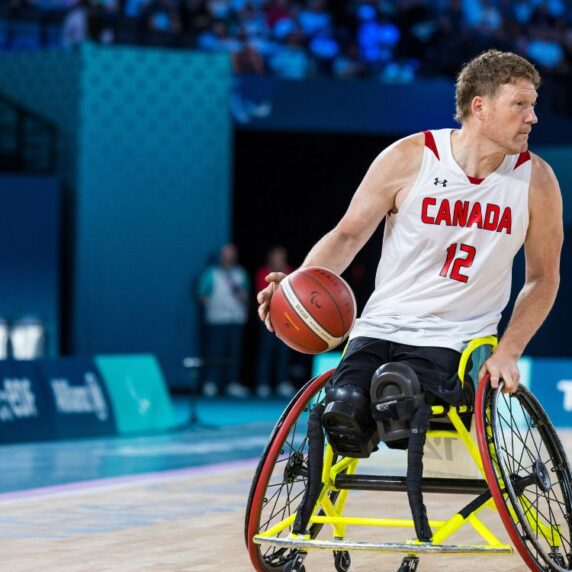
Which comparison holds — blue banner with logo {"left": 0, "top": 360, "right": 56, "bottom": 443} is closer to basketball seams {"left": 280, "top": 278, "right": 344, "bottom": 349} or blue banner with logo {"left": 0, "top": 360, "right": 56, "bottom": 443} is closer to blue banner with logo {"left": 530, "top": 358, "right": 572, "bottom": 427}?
blue banner with logo {"left": 530, "top": 358, "right": 572, "bottom": 427}

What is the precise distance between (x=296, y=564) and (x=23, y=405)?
659cm

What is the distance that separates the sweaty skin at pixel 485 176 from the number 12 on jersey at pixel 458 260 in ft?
0.80

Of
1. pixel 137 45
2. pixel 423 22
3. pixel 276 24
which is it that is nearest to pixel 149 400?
pixel 137 45

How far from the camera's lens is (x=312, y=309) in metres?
4.55

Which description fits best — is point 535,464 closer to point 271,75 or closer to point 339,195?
point 271,75

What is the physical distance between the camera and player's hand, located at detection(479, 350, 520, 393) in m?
4.49

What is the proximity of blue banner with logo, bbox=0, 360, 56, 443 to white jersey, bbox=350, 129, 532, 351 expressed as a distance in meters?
6.58

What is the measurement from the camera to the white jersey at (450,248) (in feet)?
15.4

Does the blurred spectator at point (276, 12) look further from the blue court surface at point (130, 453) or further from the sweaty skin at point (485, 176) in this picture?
the sweaty skin at point (485, 176)

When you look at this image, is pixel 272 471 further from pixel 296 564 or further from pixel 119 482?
pixel 119 482

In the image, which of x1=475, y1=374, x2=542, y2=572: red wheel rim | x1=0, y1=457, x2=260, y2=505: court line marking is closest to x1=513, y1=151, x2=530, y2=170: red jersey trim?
x1=475, y1=374, x2=542, y2=572: red wheel rim

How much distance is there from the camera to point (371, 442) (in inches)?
180

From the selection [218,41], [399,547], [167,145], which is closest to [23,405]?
[167,145]

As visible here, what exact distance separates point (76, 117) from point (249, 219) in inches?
155
